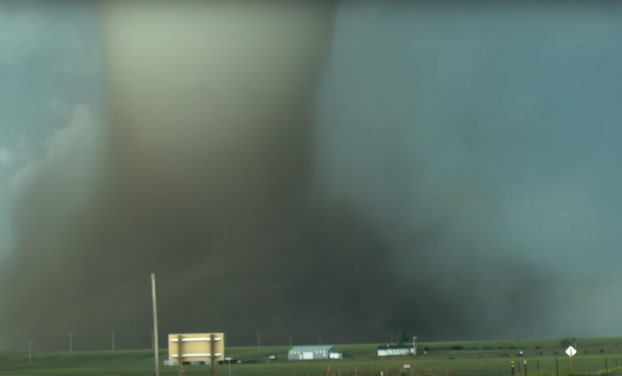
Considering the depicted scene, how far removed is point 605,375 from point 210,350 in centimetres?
2623

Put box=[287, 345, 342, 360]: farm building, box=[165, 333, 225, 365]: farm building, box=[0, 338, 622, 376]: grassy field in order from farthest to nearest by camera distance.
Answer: box=[287, 345, 342, 360]: farm building < box=[0, 338, 622, 376]: grassy field < box=[165, 333, 225, 365]: farm building

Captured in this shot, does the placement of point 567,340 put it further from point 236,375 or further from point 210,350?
point 210,350

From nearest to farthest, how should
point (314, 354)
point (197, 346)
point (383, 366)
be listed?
point (197, 346) → point (383, 366) → point (314, 354)

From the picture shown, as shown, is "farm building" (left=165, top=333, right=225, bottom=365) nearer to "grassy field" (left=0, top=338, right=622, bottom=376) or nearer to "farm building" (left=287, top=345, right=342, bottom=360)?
"grassy field" (left=0, top=338, right=622, bottom=376)

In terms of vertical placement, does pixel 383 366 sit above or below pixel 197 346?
below

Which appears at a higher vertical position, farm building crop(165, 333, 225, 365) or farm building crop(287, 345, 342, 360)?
farm building crop(165, 333, 225, 365)

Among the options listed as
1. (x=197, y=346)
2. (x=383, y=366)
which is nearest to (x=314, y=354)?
(x=383, y=366)

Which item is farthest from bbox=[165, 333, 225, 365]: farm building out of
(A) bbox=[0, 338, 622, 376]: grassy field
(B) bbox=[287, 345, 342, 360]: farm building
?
(B) bbox=[287, 345, 342, 360]: farm building

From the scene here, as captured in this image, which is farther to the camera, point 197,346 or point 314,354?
point 314,354

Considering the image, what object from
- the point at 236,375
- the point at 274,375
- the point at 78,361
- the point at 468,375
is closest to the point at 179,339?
the point at 468,375

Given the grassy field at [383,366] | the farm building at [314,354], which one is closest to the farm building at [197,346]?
the grassy field at [383,366]

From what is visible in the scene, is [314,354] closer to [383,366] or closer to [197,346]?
[383,366]

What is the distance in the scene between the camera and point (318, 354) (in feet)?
341

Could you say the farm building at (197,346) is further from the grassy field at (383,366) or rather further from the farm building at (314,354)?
the farm building at (314,354)
